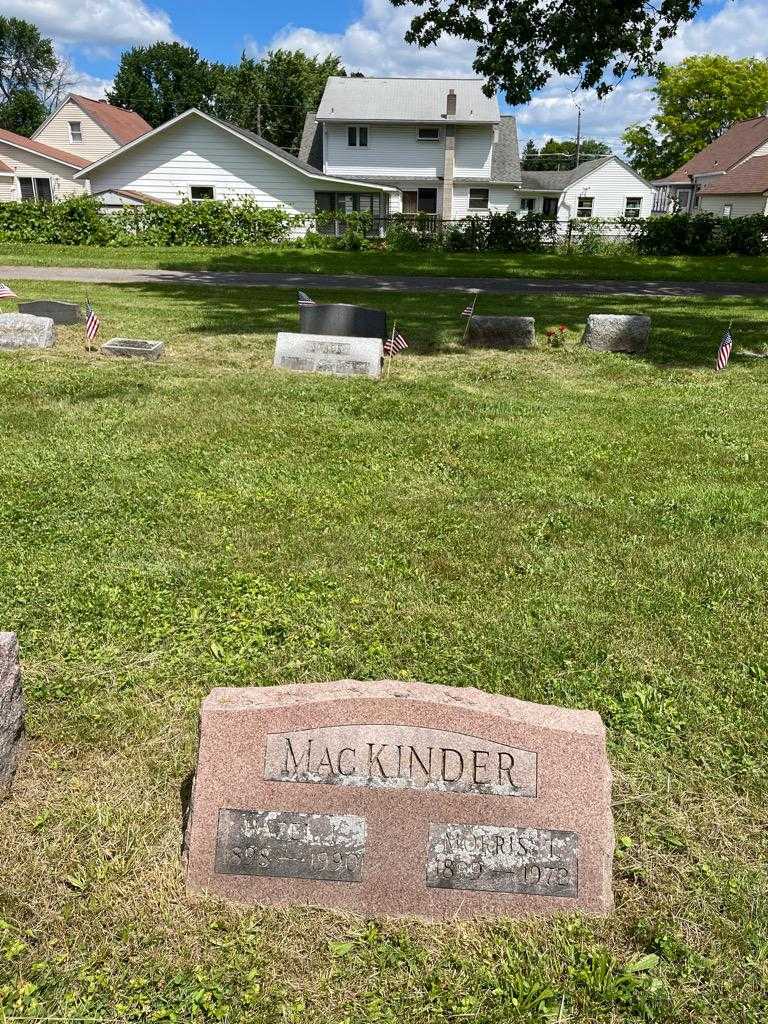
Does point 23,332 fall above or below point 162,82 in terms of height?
below

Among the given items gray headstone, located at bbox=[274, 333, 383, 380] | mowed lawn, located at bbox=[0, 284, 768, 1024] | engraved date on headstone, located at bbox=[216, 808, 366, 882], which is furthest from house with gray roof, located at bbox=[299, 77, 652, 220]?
engraved date on headstone, located at bbox=[216, 808, 366, 882]

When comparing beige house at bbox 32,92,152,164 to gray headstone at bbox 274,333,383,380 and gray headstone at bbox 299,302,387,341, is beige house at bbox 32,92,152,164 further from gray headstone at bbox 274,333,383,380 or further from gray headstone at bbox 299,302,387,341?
gray headstone at bbox 274,333,383,380

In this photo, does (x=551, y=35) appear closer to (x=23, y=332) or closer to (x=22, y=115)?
(x=23, y=332)

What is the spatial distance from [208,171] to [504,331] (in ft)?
88.4

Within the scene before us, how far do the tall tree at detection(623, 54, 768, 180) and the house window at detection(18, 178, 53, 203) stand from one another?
46.5 m

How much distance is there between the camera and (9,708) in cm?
353

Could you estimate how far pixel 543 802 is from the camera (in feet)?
9.71

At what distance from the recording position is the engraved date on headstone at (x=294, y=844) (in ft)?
9.85

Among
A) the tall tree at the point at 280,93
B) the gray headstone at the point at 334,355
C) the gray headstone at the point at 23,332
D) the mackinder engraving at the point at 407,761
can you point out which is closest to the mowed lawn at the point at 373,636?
the mackinder engraving at the point at 407,761

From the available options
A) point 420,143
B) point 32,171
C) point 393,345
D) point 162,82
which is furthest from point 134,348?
point 162,82

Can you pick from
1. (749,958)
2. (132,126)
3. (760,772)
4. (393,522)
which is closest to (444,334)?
(393,522)

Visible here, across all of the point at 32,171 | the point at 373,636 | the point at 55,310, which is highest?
the point at 32,171

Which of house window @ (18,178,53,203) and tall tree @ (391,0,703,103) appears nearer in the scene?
tall tree @ (391,0,703,103)

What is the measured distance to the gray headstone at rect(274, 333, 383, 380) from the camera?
36.1 feet
